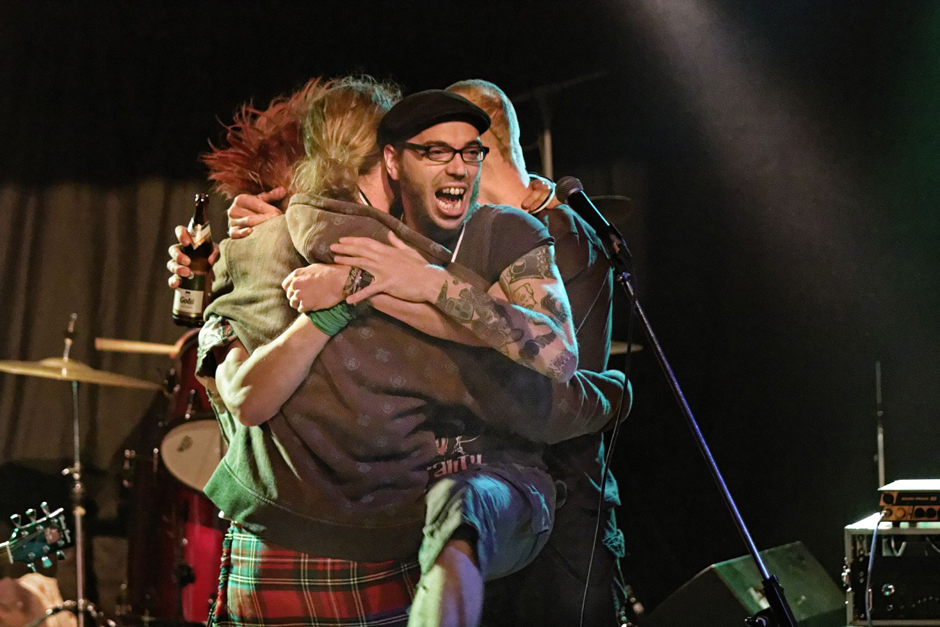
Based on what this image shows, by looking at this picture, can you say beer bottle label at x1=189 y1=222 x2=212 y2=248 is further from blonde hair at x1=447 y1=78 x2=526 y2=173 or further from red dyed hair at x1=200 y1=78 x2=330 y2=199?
blonde hair at x1=447 y1=78 x2=526 y2=173

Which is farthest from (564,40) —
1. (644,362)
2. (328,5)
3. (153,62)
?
(153,62)

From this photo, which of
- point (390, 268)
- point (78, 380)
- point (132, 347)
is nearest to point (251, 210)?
point (390, 268)

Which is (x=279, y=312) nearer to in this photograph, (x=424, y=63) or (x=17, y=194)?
(x=424, y=63)

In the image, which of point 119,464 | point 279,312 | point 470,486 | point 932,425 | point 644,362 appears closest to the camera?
point 470,486

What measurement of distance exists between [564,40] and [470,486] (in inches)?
80.8

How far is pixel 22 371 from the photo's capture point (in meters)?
3.51

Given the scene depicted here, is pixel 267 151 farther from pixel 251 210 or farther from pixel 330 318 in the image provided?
pixel 330 318

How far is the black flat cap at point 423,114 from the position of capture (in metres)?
2.18

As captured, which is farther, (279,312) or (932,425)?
(932,425)

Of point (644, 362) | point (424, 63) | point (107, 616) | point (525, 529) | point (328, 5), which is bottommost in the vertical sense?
point (107, 616)

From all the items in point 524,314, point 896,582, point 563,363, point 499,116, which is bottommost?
point 896,582

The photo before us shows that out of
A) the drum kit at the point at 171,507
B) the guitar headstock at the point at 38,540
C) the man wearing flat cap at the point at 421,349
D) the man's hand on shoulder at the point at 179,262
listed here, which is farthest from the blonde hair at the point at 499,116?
the guitar headstock at the point at 38,540

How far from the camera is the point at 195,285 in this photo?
2514mm

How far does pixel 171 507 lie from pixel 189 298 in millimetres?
1314
